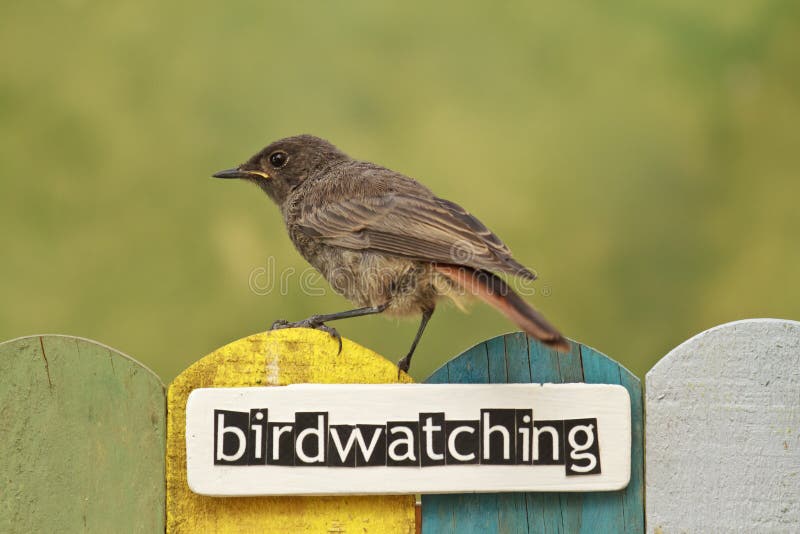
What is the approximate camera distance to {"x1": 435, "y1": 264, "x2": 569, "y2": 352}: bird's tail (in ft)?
8.16

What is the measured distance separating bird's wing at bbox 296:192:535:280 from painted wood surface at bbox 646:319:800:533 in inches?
24.3

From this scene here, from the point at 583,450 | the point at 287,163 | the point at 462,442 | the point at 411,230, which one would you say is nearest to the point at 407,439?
the point at 462,442

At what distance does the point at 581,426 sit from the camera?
2.77 metres

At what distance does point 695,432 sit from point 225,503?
1.43 metres

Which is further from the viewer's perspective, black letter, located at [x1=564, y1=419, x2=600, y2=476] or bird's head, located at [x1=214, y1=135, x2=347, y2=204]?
bird's head, located at [x1=214, y1=135, x2=347, y2=204]

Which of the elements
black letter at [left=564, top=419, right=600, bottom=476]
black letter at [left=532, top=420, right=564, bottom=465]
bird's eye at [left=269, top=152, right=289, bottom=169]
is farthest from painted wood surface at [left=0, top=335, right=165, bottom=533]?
bird's eye at [left=269, top=152, right=289, bottom=169]

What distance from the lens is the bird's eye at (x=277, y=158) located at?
3781 mm

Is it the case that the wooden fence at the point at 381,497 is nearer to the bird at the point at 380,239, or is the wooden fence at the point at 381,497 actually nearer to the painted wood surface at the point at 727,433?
the painted wood surface at the point at 727,433

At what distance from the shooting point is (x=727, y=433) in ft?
9.25

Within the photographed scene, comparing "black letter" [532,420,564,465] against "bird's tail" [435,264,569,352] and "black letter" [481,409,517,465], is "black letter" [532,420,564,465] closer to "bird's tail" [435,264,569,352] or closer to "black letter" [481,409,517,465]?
"black letter" [481,409,517,465]

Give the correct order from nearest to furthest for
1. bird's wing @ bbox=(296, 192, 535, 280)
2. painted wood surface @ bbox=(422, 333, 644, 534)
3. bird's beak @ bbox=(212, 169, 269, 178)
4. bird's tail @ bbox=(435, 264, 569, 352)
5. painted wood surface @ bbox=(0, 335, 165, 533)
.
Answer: bird's tail @ bbox=(435, 264, 569, 352) < painted wood surface @ bbox=(0, 335, 165, 533) < painted wood surface @ bbox=(422, 333, 644, 534) < bird's wing @ bbox=(296, 192, 535, 280) < bird's beak @ bbox=(212, 169, 269, 178)

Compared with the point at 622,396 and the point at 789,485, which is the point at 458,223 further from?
the point at 789,485

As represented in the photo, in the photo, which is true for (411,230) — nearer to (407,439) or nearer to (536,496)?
(407,439)

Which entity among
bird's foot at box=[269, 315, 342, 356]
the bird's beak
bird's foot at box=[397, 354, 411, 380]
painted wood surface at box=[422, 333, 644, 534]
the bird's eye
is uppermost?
the bird's eye
